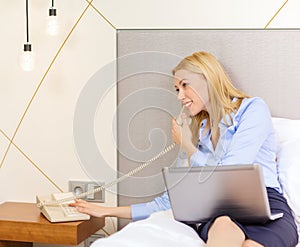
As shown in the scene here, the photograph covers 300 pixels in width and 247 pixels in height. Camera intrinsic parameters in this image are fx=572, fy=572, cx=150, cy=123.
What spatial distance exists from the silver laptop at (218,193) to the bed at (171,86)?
19cm

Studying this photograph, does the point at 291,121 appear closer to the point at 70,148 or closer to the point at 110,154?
the point at 110,154

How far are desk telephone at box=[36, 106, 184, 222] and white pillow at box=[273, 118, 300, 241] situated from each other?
393 mm

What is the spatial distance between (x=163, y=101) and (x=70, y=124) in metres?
0.44

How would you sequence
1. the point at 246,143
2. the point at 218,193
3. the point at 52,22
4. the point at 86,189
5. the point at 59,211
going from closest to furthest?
the point at 218,193, the point at 246,143, the point at 59,211, the point at 52,22, the point at 86,189

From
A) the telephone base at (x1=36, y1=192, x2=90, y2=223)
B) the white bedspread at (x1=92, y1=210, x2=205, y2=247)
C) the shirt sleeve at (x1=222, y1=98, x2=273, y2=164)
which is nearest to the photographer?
the white bedspread at (x1=92, y1=210, x2=205, y2=247)

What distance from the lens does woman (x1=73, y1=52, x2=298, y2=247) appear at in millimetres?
2004

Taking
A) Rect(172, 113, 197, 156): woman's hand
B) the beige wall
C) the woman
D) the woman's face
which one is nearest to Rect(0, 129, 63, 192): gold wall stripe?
the beige wall

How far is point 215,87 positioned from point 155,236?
69cm

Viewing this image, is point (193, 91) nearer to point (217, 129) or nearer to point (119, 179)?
point (217, 129)

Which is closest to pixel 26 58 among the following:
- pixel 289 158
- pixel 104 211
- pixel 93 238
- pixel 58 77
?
pixel 58 77

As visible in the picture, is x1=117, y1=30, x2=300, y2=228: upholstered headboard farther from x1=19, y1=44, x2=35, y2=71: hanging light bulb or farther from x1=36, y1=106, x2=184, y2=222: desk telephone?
x1=19, y1=44, x2=35, y2=71: hanging light bulb

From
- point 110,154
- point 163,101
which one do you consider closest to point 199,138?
point 163,101

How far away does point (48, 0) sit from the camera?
8.20ft

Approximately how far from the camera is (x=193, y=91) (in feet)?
7.09
